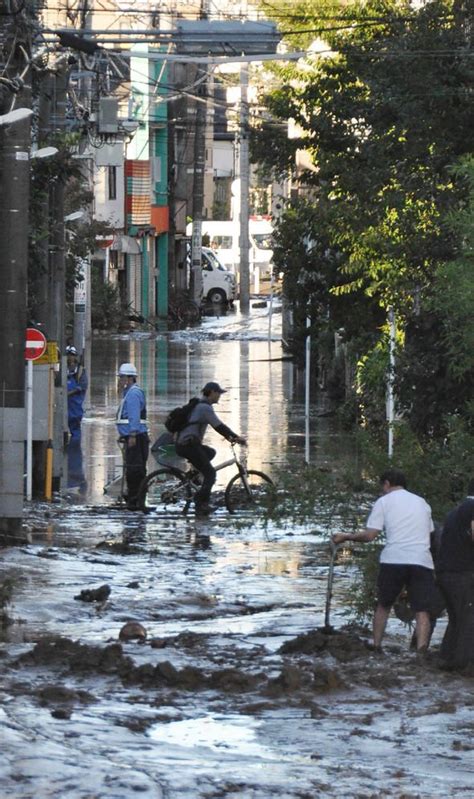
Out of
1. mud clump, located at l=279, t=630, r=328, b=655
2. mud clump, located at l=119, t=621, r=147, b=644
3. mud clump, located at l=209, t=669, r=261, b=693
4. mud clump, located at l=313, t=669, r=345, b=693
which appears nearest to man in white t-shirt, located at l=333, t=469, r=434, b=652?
mud clump, located at l=279, t=630, r=328, b=655

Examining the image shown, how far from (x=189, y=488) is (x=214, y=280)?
58237mm

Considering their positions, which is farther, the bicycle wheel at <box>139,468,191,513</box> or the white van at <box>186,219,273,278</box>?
the white van at <box>186,219,273,278</box>

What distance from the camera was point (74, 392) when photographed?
25.6 m

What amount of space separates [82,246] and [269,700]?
25704 millimetres

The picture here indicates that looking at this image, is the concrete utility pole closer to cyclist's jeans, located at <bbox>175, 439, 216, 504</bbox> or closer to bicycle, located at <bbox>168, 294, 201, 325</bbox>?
bicycle, located at <bbox>168, 294, 201, 325</bbox>

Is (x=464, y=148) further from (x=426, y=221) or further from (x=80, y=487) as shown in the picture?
(x=80, y=487)

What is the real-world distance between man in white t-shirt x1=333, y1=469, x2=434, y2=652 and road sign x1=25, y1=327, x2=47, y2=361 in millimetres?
9257

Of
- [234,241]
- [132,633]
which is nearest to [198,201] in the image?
[234,241]

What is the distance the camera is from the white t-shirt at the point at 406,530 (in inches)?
438

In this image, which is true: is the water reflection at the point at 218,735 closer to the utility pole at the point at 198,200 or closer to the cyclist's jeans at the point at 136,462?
the cyclist's jeans at the point at 136,462

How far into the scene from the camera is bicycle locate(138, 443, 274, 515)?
19203 mm

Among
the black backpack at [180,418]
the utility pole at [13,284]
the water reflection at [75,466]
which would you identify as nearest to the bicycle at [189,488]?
the black backpack at [180,418]

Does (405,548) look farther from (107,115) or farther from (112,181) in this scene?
(112,181)

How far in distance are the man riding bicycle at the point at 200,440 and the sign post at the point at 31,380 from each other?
189 centimetres
